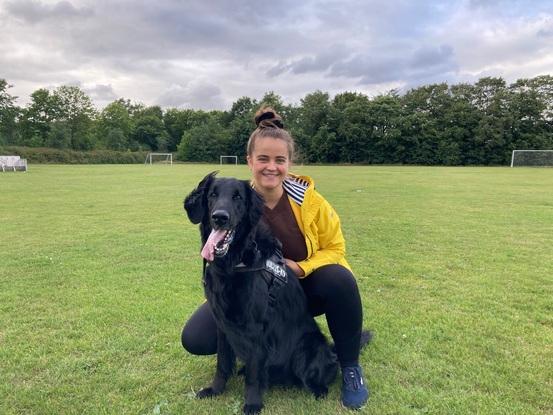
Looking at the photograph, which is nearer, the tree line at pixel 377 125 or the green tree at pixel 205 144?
the tree line at pixel 377 125

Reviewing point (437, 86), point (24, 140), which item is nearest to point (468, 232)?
point (437, 86)

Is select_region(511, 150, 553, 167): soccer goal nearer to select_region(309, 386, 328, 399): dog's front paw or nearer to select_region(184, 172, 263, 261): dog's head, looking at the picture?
select_region(309, 386, 328, 399): dog's front paw

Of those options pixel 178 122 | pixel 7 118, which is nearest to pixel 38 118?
pixel 7 118

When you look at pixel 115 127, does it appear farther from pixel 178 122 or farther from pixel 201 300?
pixel 201 300

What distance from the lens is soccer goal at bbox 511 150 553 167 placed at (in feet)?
164

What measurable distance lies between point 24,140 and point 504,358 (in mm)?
81191

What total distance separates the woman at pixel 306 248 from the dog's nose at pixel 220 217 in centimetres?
68

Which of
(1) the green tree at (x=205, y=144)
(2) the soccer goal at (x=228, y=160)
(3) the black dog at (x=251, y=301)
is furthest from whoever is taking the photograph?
(1) the green tree at (x=205, y=144)

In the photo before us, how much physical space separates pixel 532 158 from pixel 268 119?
57744 millimetres

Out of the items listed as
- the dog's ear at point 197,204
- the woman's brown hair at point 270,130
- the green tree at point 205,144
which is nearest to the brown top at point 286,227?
the woman's brown hair at point 270,130

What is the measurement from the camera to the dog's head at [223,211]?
9.18 feet

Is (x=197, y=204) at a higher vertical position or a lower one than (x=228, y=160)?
higher

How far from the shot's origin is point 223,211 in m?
2.74

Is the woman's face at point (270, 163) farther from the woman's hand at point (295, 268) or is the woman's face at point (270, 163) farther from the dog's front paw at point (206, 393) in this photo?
the dog's front paw at point (206, 393)
